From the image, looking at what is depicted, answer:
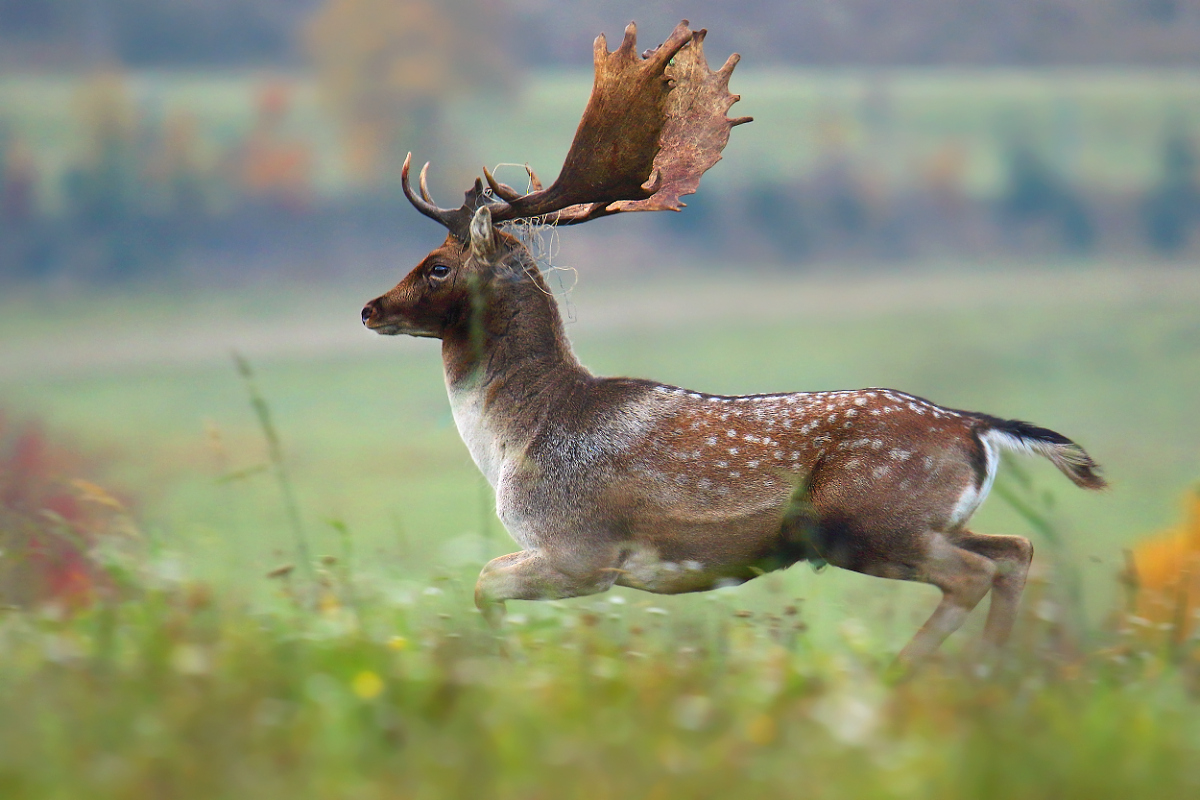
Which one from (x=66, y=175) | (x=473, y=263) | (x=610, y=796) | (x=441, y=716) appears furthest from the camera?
(x=66, y=175)

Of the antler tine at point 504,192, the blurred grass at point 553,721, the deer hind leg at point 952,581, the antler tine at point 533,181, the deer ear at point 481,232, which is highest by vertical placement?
the antler tine at point 533,181

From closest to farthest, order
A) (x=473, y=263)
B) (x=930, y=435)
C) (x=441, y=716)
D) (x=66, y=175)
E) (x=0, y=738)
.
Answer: (x=0, y=738) → (x=441, y=716) → (x=930, y=435) → (x=473, y=263) → (x=66, y=175)

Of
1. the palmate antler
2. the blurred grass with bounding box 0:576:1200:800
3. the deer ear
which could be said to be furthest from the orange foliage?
the deer ear

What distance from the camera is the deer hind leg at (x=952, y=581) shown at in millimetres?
4805

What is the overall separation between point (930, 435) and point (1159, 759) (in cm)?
212

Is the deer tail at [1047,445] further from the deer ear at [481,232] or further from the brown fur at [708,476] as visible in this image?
the deer ear at [481,232]

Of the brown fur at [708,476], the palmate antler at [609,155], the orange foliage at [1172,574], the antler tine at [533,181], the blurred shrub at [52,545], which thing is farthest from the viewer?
the antler tine at [533,181]

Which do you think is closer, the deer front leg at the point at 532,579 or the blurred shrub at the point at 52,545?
the blurred shrub at the point at 52,545

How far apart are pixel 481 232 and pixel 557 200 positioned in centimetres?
43

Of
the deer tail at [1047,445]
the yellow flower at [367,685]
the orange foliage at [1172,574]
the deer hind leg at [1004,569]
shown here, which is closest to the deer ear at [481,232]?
the deer tail at [1047,445]

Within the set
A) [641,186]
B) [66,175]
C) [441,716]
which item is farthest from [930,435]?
[66,175]

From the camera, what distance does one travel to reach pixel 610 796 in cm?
270

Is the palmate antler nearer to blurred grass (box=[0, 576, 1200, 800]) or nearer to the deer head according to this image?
the deer head

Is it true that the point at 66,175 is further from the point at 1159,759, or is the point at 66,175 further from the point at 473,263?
the point at 1159,759
